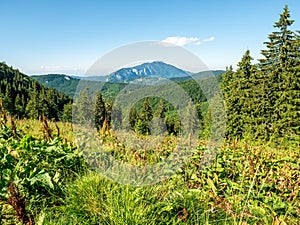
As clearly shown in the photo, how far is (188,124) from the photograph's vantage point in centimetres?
476

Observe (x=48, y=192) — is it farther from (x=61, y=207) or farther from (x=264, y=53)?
(x=264, y=53)

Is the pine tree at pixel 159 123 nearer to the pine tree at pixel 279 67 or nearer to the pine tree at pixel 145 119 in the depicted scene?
the pine tree at pixel 145 119

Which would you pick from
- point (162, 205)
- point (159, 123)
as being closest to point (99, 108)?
point (159, 123)

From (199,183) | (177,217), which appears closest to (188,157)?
(199,183)

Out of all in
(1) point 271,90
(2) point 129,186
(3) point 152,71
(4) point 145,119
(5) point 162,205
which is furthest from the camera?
(1) point 271,90

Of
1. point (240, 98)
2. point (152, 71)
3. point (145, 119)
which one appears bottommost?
point (240, 98)

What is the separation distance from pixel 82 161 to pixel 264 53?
4041 cm

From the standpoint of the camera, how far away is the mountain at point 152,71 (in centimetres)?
451

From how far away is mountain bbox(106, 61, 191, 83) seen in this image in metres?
4.51

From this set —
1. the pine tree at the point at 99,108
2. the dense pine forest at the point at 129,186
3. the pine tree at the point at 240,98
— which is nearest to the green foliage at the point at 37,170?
the dense pine forest at the point at 129,186

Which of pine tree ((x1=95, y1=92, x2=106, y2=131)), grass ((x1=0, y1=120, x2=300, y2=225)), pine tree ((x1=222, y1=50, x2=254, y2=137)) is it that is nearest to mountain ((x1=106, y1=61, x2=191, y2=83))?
pine tree ((x1=95, y1=92, x2=106, y2=131))

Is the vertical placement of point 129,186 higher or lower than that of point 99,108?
lower

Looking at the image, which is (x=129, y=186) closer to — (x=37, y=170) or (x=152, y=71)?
(x=37, y=170)

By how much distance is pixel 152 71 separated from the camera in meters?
4.74
